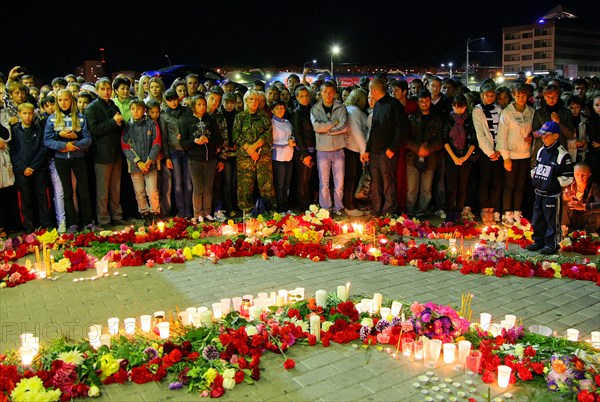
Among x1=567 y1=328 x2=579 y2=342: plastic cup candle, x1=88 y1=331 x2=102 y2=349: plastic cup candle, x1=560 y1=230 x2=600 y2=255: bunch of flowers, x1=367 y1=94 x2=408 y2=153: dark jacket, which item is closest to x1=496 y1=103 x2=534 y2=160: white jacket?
x1=367 y1=94 x2=408 y2=153: dark jacket

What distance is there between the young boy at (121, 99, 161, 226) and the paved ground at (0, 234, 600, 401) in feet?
7.71

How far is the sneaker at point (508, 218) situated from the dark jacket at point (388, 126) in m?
1.92

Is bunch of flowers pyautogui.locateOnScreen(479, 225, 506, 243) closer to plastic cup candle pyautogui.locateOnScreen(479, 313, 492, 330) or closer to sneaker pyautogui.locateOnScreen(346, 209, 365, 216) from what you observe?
sneaker pyautogui.locateOnScreen(346, 209, 365, 216)

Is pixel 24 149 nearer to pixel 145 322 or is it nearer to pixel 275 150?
pixel 275 150

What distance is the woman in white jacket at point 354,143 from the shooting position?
9023 mm

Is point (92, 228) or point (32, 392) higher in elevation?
point (92, 228)

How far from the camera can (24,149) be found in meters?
8.16

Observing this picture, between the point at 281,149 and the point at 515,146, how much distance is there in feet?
11.8

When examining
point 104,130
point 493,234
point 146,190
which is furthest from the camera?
point 146,190

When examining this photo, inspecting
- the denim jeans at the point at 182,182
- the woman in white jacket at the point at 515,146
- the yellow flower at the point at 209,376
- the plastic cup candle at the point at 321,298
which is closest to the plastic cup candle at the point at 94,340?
the yellow flower at the point at 209,376

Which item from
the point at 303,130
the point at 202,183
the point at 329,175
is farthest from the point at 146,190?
the point at 329,175

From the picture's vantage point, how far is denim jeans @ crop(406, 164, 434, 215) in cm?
905

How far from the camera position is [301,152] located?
29.9 ft

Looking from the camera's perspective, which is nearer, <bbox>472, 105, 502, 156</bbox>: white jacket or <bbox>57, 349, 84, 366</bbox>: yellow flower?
<bbox>57, 349, 84, 366</bbox>: yellow flower
